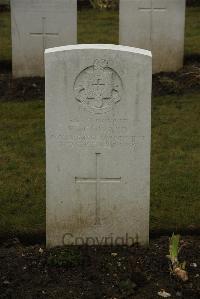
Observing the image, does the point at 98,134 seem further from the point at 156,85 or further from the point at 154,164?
the point at 156,85

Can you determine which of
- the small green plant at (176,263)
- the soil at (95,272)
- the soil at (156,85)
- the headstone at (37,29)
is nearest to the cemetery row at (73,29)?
the headstone at (37,29)

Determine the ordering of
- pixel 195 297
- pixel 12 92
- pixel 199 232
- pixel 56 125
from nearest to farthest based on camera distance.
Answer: pixel 195 297
pixel 56 125
pixel 199 232
pixel 12 92

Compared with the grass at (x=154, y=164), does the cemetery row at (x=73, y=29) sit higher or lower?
higher

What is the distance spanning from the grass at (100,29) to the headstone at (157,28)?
0.88 meters

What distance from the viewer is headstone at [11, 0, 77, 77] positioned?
30.1 ft

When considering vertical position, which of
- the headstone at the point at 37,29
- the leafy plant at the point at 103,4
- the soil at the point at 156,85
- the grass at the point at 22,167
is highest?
the leafy plant at the point at 103,4

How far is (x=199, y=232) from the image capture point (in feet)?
17.3

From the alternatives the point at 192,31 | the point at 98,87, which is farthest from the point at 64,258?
the point at 192,31

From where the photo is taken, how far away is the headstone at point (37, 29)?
9.17m

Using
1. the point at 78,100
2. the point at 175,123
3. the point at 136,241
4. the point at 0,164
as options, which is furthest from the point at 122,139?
the point at 175,123

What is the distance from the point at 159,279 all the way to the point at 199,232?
865mm

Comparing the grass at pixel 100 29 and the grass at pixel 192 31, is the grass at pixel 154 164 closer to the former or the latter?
the grass at pixel 192 31

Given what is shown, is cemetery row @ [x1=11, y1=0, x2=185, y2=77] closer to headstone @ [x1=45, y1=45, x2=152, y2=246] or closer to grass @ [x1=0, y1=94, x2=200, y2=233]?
grass @ [x1=0, y1=94, x2=200, y2=233]

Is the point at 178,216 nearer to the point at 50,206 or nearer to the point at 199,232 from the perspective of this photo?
the point at 199,232
